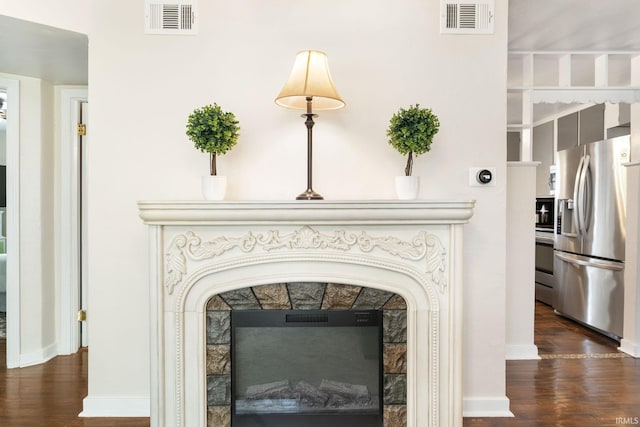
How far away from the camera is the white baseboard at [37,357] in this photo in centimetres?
286

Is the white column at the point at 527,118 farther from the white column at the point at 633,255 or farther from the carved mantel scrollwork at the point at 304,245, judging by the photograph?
the carved mantel scrollwork at the point at 304,245

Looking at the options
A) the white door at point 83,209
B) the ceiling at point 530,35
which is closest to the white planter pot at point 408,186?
the ceiling at point 530,35

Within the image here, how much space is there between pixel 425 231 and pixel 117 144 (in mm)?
1726

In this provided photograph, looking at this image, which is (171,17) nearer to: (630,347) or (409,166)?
(409,166)

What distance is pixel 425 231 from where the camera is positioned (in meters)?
1.97

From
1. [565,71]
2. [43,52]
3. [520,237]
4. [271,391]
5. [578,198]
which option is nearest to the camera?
[271,391]

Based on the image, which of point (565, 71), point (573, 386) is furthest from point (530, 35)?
point (573, 386)

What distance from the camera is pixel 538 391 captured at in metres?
2.55

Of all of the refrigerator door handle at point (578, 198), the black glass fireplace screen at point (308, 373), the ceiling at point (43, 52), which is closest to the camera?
the black glass fireplace screen at point (308, 373)

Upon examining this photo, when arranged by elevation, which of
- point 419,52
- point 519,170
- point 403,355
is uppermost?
point 419,52

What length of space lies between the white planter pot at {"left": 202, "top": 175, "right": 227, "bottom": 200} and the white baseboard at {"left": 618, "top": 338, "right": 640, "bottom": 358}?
136 inches

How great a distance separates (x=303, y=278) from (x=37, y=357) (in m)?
2.30

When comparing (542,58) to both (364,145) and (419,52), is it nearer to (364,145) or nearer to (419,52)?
(419,52)

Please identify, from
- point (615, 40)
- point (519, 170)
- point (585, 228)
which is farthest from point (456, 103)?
point (585, 228)
